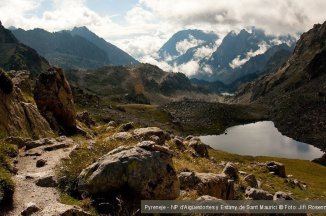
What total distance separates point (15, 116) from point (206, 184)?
22353mm

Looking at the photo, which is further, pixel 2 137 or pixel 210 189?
pixel 2 137

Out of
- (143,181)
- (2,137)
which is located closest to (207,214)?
(143,181)

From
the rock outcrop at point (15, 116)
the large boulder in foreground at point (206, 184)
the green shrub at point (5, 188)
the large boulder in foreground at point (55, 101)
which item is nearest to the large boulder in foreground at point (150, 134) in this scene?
the rock outcrop at point (15, 116)

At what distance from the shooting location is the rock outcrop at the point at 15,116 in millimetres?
37331

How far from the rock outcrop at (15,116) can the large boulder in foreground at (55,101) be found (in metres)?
7.12

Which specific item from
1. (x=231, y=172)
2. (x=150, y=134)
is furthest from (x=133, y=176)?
(x=231, y=172)

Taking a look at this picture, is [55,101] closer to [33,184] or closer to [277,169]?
[33,184]

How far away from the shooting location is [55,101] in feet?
176

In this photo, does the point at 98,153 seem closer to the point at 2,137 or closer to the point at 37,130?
the point at 2,137

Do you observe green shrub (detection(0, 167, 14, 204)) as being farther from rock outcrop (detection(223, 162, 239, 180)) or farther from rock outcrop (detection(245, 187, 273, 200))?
rock outcrop (detection(223, 162, 239, 180))

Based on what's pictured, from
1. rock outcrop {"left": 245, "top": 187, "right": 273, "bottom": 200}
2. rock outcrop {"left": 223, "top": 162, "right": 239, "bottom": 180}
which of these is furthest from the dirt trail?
rock outcrop {"left": 223, "top": 162, "right": 239, "bottom": 180}

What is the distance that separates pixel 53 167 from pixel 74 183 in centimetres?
457

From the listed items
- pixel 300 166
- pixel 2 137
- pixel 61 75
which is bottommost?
pixel 300 166

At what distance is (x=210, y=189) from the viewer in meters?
27.7
